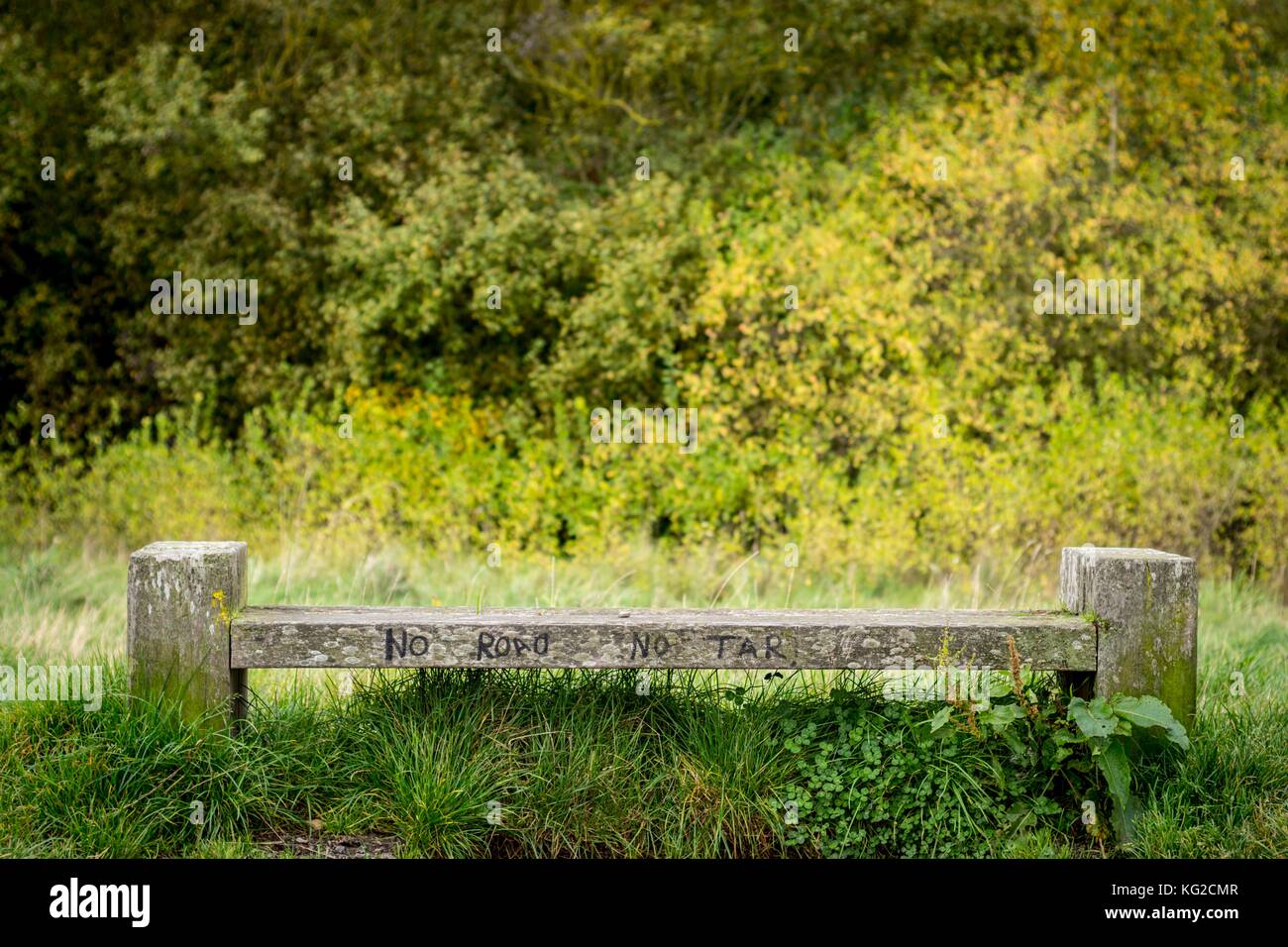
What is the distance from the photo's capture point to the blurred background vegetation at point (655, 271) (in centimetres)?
912

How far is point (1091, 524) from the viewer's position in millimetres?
8562

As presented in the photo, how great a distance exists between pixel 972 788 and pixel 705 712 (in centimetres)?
91

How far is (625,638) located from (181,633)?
1445 mm

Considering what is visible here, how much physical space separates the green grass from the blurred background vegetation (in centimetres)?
456

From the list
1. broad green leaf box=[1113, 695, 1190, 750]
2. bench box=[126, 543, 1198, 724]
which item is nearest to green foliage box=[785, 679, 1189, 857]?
broad green leaf box=[1113, 695, 1190, 750]

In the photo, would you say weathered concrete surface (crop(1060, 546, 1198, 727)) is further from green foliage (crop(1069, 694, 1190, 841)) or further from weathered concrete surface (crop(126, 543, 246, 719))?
weathered concrete surface (crop(126, 543, 246, 719))

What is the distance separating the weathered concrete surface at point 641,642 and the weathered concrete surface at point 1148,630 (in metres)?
0.08

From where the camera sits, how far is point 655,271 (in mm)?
9336

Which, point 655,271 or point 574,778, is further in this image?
point 655,271

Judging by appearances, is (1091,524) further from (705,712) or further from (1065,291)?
(705,712)

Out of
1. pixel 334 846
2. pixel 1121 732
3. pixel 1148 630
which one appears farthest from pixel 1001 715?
pixel 334 846

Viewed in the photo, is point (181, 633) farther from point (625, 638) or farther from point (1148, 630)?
point (1148, 630)

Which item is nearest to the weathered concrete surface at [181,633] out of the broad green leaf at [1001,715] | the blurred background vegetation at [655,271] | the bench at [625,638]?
the bench at [625,638]

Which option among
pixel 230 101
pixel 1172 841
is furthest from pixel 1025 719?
pixel 230 101
